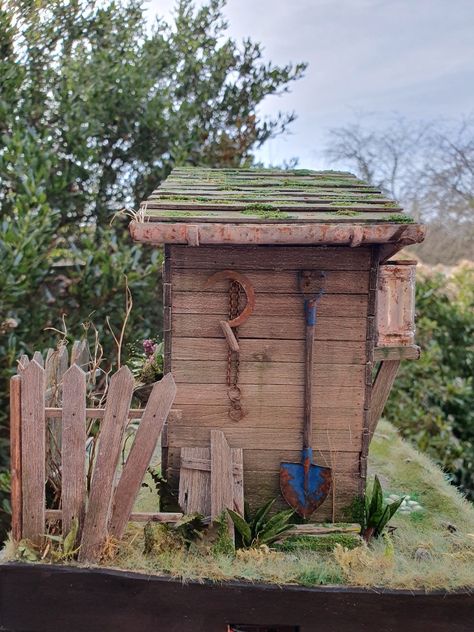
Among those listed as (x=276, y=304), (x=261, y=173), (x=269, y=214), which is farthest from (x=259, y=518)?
(x=261, y=173)

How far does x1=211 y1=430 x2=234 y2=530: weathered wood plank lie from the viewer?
13.2ft

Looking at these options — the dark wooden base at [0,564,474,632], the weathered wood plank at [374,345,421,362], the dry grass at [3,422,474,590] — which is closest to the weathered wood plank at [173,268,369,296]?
the weathered wood plank at [374,345,421,362]

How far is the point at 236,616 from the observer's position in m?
3.67

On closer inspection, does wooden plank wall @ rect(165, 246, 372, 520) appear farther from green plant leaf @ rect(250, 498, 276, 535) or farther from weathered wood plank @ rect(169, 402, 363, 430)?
green plant leaf @ rect(250, 498, 276, 535)

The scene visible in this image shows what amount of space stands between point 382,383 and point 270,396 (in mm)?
1231

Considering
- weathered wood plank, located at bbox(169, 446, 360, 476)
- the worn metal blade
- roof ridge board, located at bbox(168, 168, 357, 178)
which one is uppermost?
roof ridge board, located at bbox(168, 168, 357, 178)

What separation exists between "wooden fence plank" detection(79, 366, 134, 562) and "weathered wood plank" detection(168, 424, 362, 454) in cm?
64

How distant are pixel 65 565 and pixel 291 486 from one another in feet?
5.33

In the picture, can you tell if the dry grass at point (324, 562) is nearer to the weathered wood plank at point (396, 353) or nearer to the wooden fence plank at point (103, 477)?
the wooden fence plank at point (103, 477)

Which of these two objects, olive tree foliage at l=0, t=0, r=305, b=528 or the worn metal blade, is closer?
the worn metal blade

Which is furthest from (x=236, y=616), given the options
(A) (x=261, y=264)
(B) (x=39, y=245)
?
(B) (x=39, y=245)

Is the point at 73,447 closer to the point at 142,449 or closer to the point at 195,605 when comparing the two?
the point at 142,449

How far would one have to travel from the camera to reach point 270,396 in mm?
4285

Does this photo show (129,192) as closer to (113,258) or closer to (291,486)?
(113,258)
